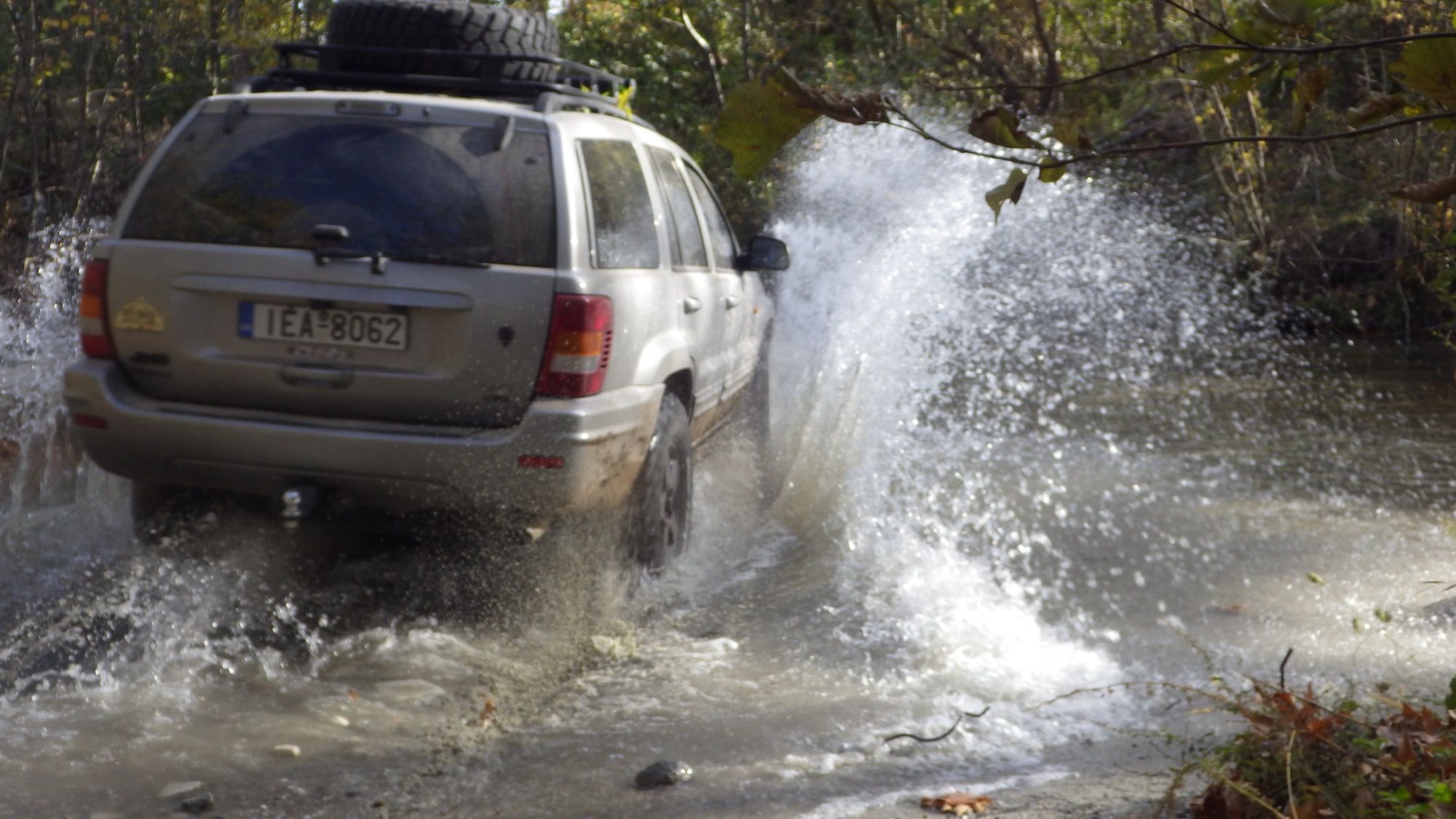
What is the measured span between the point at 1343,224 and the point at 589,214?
38.1ft

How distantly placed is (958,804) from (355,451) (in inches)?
87.7

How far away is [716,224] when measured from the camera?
23.5ft

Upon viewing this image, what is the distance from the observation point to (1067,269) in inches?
636

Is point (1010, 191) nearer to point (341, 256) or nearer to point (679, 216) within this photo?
point (341, 256)

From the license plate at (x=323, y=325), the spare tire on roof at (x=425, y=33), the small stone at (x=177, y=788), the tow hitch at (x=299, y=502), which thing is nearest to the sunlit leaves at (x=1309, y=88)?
the license plate at (x=323, y=325)

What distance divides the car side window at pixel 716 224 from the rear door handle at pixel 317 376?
2.37 meters

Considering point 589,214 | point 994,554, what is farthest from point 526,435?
point 994,554

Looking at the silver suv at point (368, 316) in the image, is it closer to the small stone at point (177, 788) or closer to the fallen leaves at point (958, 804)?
the small stone at point (177, 788)

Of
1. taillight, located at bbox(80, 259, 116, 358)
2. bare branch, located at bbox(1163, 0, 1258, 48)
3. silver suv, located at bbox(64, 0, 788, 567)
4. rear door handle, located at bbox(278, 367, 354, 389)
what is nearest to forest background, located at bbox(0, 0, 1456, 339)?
silver suv, located at bbox(64, 0, 788, 567)

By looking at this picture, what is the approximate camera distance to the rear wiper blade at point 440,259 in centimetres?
482

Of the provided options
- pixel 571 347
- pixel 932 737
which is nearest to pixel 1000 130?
pixel 932 737

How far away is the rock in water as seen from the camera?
3824 mm

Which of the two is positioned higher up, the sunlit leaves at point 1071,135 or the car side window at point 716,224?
the sunlit leaves at point 1071,135

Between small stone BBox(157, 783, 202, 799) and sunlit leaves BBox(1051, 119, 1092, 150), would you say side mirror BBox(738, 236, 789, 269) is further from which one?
sunlit leaves BBox(1051, 119, 1092, 150)
